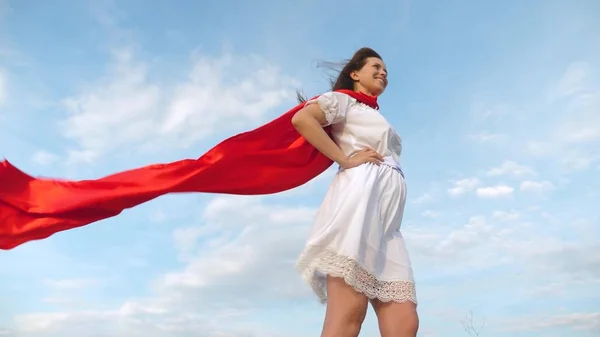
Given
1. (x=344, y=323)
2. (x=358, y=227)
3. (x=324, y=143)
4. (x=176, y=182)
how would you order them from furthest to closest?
(x=176, y=182)
(x=324, y=143)
(x=358, y=227)
(x=344, y=323)

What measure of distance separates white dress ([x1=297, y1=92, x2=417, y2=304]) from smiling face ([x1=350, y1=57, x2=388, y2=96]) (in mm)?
326

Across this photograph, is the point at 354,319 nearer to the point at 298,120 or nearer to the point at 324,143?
the point at 324,143

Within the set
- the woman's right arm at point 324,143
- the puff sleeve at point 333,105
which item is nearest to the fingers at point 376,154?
the woman's right arm at point 324,143

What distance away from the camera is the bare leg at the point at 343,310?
259 centimetres

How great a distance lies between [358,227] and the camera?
270 centimetres

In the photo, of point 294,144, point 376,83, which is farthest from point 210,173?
point 376,83

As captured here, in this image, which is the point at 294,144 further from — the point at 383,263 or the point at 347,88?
the point at 383,263

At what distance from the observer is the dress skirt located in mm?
2662

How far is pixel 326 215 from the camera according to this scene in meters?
2.89

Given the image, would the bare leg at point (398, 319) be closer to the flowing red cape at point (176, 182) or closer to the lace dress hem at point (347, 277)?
the lace dress hem at point (347, 277)

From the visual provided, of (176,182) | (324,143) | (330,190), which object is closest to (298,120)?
(324,143)

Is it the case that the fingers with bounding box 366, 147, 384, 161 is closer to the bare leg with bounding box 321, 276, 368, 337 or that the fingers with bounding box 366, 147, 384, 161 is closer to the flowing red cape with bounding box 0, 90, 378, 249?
the flowing red cape with bounding box 0, 90, 378, 249

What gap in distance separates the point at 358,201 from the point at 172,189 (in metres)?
1.09

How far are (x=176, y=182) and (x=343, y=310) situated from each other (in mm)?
1225
